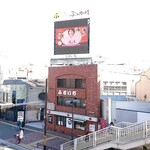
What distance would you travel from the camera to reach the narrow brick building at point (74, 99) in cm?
3108

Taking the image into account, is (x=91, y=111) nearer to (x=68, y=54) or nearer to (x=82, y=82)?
(x=82, y=82)

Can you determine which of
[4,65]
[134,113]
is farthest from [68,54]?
[4,65]

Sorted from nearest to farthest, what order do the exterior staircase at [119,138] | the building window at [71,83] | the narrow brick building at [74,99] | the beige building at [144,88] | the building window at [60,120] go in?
the exterior staircase at [119,138], the narrow brick building at [74,99], the building window at [71,83], the building window at [60,120], the beige building at [144,88]

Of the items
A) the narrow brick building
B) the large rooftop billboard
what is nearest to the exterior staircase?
the narrow brick building

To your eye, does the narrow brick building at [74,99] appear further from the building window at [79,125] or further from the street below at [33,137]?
the street below at [33,137]

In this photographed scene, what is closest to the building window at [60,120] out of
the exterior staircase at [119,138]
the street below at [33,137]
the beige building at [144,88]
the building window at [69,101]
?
the street below at [33,137]

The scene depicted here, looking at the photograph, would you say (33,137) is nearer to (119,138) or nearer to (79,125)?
(79,125)

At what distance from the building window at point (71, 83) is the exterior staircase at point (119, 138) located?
10015 mm

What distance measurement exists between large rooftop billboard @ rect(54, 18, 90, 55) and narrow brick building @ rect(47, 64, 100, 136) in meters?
2.41

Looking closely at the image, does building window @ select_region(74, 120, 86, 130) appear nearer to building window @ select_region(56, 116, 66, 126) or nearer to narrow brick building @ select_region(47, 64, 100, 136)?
narrow brick building @ select_region(47, 64, 100, 136)

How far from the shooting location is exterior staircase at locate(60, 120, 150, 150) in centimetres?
1981

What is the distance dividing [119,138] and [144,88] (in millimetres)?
24778

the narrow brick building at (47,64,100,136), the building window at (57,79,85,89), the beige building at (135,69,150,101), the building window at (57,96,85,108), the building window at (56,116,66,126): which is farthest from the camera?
the beige building at (135,69,150,101)

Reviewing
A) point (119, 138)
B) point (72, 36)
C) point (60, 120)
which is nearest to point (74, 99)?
point (60, 120)
